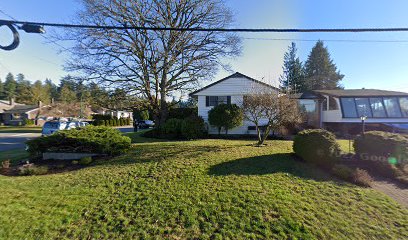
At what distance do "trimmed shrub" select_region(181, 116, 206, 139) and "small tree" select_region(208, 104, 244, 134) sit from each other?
1.14m

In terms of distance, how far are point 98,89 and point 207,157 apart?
10542 mm

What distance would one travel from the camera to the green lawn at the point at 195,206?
342 cm

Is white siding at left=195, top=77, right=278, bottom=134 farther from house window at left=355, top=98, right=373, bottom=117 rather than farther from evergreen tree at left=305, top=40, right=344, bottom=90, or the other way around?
evergreen tree at left=305, top=40, right=344, bottom=90

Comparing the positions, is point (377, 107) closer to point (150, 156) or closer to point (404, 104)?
point (404, 104)

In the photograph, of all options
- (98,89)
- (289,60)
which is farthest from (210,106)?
(289,60)

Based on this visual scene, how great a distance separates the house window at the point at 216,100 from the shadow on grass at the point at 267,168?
8.85m

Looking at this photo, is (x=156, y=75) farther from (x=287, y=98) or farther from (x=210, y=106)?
(x=287, y=98)

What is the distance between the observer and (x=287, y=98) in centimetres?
953

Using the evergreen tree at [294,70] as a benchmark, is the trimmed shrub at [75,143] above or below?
below

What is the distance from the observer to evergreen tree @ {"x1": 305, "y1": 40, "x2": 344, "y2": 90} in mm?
45500

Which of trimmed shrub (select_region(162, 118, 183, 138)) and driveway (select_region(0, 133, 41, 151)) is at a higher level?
trimmed shrub (select_region(162, 118, 183, 138))

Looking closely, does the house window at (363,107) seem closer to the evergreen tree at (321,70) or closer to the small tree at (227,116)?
the small tree at (227,116)

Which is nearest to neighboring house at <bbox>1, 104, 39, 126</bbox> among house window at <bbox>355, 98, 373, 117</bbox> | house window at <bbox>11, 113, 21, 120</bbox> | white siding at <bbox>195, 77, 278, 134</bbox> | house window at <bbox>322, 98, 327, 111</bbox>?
house window at <bbox>11, 113, 21, 120</bbox>

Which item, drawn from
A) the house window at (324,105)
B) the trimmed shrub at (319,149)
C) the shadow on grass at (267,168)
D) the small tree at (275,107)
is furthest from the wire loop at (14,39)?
the house window at (324,105)
